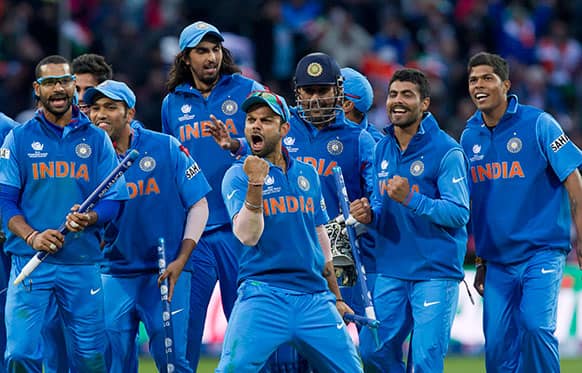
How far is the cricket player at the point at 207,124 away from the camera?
10.4 meters

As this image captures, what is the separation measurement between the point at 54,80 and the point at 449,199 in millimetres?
3124

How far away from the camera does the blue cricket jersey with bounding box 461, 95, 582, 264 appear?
33.2 feet

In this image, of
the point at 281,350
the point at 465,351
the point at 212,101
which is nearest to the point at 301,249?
the point at 281,350

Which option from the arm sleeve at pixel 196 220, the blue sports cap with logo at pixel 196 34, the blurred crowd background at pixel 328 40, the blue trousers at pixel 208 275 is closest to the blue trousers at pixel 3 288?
the blue trousers at pixel 208 275

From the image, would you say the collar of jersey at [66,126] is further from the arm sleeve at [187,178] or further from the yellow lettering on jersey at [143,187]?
the arm sleeve at [187,178]

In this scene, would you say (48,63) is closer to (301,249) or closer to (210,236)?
(210,236)

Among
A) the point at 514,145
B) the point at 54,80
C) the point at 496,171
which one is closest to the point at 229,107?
the point at 54,80

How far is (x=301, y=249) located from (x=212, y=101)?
8.20 ft

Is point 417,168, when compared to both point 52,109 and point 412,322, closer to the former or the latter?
point 412,322

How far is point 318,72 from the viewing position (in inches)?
397

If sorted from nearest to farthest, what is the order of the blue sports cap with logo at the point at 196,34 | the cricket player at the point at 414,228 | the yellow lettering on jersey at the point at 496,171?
the cricket player at the point at 414,228
the yellow lettering on jersey at the point at 496,171
the blue sports cap with logo at the point at 196,34

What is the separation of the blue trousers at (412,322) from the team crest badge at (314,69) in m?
1.67

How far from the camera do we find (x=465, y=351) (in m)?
16.3

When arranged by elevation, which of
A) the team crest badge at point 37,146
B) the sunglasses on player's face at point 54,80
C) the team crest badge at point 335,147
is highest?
the sunglasses on player's face at point 54,80
